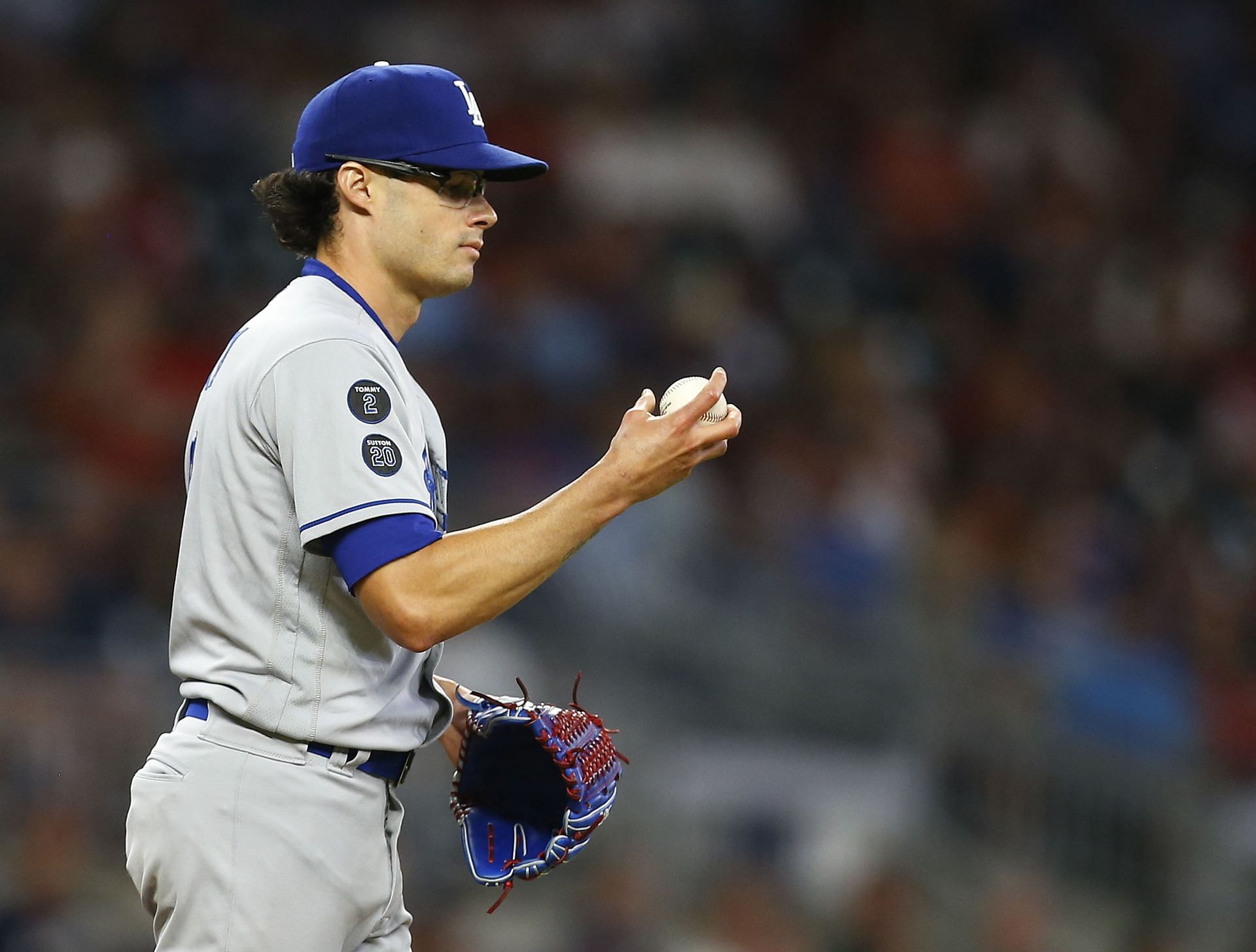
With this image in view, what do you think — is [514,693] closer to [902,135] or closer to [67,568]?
[67,568]

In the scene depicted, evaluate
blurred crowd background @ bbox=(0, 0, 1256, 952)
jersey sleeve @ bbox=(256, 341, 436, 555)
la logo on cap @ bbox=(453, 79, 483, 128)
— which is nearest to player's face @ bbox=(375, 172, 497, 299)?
la logo on cap @ bbox=(453, 79, 483, 128)

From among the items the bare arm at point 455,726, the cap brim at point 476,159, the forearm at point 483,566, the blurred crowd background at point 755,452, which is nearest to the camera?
the forearm at point 483,566

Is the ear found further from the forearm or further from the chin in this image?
the forearm

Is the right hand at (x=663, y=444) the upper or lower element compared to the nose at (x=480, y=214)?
lower

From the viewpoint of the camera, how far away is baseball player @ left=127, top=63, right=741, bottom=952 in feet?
6.98

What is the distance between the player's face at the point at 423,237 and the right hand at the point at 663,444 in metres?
0.42

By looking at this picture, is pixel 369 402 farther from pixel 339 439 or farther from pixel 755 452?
pixel 755 452

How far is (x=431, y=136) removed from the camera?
2.38 metres

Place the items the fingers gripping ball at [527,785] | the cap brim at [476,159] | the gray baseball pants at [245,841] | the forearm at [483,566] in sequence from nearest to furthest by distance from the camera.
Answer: the forearm at [483,566] → the gray baseball pants at [245,841] → the cap brim at [476,159] → the fingers gripping ball at [527,785]

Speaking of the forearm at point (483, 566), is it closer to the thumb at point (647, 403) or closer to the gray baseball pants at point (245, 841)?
the thumb at point (647, 403)

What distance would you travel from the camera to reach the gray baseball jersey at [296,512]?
214 cm

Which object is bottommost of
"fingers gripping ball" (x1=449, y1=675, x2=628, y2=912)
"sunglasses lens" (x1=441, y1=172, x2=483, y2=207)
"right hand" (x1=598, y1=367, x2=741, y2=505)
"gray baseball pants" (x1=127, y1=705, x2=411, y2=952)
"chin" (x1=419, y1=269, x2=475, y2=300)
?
"fingers gripping ball" (x1=449, y1=675, x2=628, y2=912)

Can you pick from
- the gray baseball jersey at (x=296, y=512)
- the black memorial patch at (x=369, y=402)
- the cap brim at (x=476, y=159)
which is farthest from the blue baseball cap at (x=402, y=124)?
the black memorial patch at (x=369, y=402)

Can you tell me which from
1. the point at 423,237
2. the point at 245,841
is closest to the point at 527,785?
the point at 245,841
